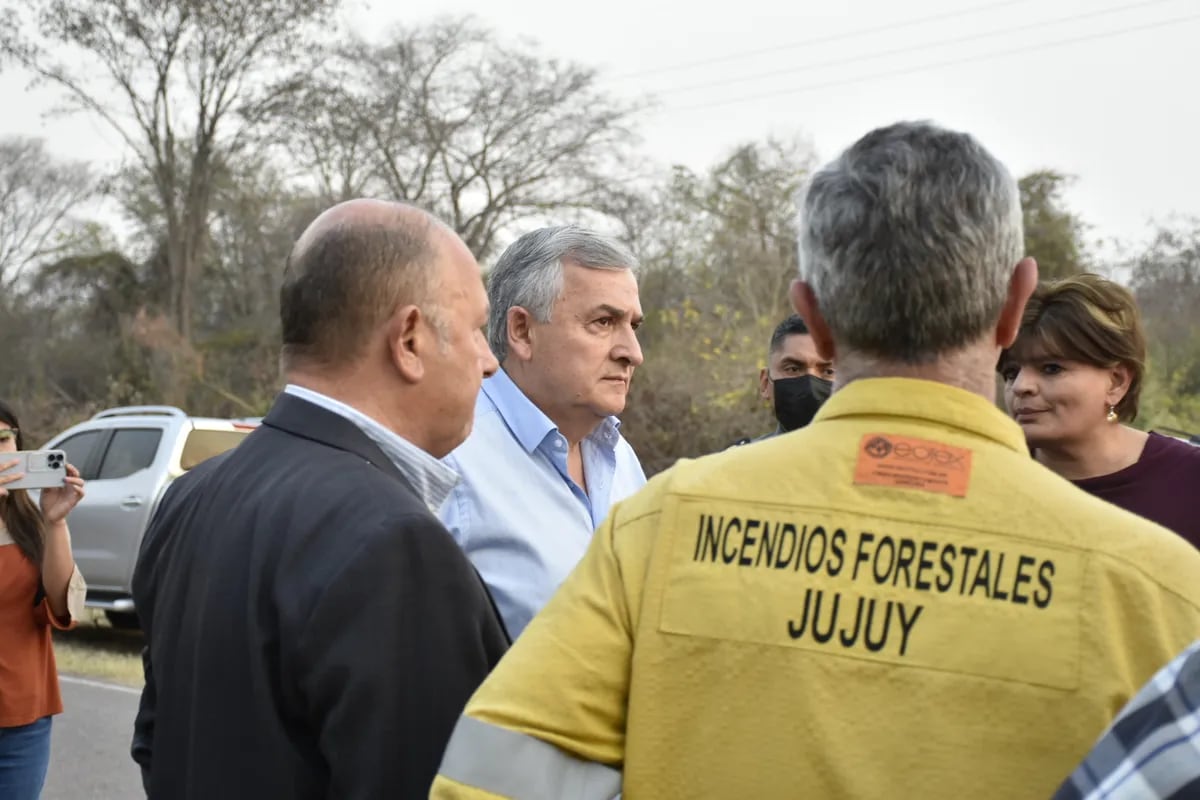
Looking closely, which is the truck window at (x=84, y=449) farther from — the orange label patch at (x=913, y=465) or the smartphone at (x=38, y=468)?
the orange label patch at (x=913, y=465)

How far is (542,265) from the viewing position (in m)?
3.65

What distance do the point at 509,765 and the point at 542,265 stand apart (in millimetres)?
2174

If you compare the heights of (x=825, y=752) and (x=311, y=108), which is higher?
(x=311, y=108)

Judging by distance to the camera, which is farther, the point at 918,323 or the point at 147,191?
the point at 147,191

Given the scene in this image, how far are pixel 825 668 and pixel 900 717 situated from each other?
0.10 m

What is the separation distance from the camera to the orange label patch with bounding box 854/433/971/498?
160cm

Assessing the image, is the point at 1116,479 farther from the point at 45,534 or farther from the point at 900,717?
the point at 45,534

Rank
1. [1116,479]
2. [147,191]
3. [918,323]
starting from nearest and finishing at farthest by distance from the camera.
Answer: [918,323]
[1116,479]
[147,191]

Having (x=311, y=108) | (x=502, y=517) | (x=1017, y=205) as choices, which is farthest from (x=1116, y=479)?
(x=311, y=108)

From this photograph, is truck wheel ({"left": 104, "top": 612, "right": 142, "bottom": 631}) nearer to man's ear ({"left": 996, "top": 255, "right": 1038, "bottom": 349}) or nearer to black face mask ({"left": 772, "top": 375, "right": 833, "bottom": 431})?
black face mask ({"left": 772, "top": 375, "right": 833, "bottom": 431})

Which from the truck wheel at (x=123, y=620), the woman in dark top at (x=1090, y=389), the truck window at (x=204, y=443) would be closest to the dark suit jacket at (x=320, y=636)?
the woman in dark top at (x=1090, y=389)

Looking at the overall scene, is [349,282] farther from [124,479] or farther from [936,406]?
[124,479]

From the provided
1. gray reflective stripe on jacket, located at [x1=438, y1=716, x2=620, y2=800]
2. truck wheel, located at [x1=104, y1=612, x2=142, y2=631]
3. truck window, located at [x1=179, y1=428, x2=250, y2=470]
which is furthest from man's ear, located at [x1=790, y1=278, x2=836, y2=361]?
truck wheel, located at [x1=104, y1=612, x2=142, y2=631]

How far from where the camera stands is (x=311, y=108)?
27438 mm
